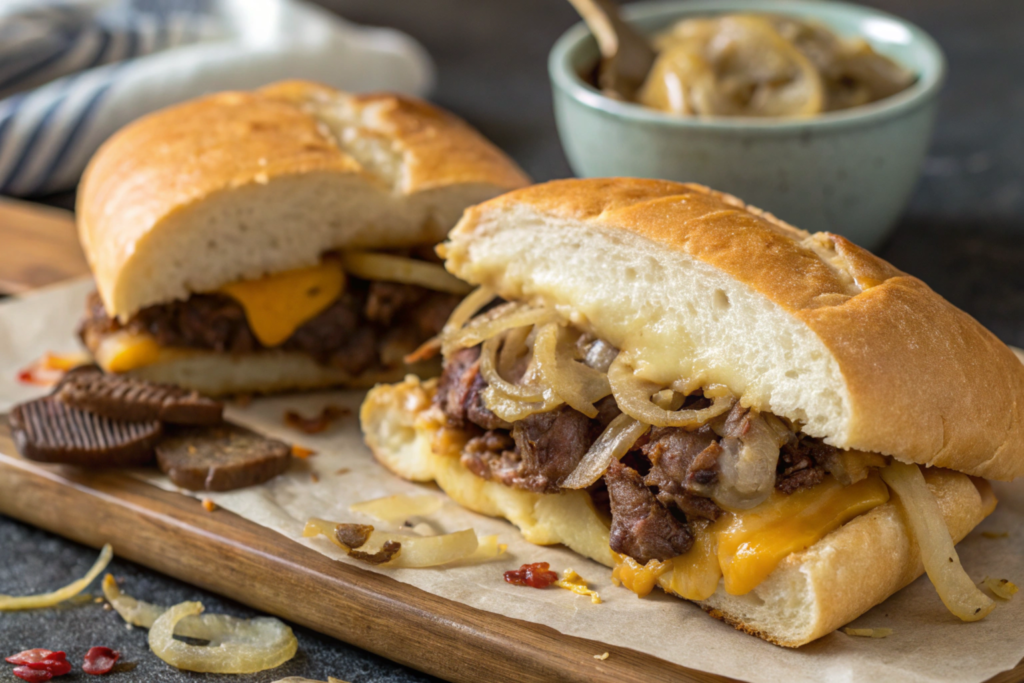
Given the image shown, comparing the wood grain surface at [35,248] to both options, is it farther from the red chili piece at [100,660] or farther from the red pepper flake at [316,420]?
the red chili piece at [100,660]

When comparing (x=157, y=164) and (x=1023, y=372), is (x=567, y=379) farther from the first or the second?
(x=157, y=164)

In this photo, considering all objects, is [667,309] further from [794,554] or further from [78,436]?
[78,436]

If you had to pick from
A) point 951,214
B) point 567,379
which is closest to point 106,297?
point 567,379

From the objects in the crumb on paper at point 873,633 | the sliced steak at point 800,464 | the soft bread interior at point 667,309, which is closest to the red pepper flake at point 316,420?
the soft bread interior at point 667,309

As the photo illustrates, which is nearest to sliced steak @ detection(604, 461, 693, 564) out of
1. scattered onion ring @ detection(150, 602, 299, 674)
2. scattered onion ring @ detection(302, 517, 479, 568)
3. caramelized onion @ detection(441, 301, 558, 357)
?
scattered onion ring @ detection(302, 517, 479, 568)

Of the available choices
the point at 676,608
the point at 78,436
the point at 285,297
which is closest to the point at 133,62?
the point at 285,297
